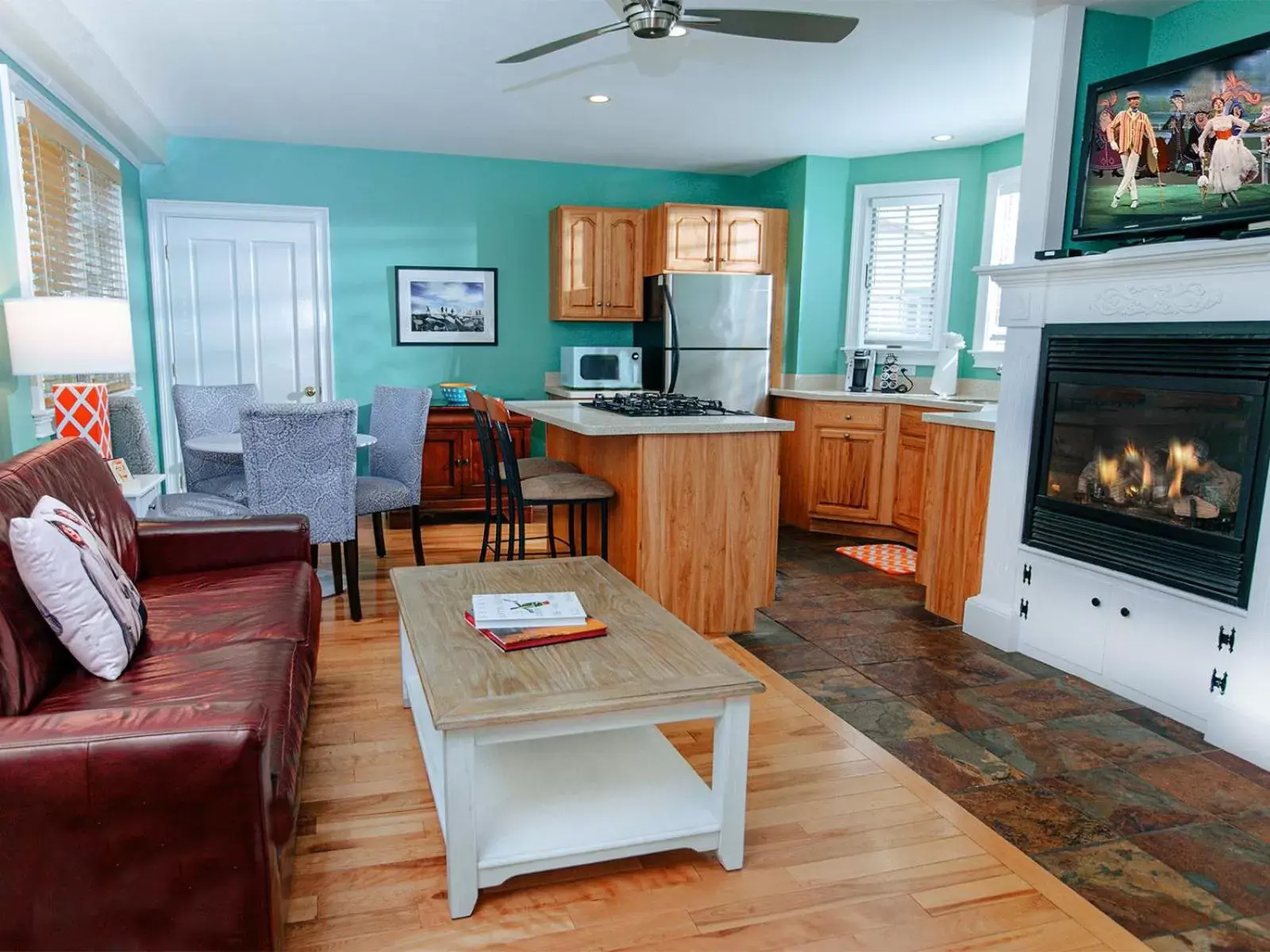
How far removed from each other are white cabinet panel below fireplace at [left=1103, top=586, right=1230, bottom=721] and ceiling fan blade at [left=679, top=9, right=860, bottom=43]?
205 cm

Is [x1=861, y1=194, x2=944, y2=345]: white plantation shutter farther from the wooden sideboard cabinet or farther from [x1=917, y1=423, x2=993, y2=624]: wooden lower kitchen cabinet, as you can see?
the wooden sideboard cabinet

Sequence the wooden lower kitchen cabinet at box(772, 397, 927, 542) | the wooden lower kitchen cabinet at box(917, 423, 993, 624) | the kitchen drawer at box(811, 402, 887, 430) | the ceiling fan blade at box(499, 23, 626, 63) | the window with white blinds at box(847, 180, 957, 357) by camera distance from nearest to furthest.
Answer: the ceiling fan blade at box(499, 23, 626, 63)
the wooden lower kitchen cabinet at box(917, 423, 993, 624)
the wooden lower kitchen cabinet at box(772, 397, 927, 542)
the kitchen drawer at box(811, 402, 887, 430)
the window with white blinds at box(847, 180, 957, 357)

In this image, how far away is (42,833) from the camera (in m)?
1.36

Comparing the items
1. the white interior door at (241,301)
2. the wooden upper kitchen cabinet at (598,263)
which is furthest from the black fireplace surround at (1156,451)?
the white interior door at (241,301)

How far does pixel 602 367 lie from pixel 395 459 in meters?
1.91

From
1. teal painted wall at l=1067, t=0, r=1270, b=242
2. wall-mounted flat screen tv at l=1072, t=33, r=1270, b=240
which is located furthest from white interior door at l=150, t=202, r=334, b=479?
wall-mounted flat screen tv at l=1072, t=33, r=1270, b=240

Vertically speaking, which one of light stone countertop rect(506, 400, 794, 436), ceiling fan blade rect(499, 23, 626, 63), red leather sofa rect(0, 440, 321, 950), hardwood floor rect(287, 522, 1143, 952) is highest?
ceiling fan blade rect(499, 23, 626, 63)

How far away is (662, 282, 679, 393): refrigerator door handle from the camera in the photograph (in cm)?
558

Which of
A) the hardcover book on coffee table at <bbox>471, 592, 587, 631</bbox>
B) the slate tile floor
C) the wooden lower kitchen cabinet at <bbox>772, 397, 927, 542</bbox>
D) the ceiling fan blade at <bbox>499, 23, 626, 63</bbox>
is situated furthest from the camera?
the wooden lower kitchen cabinet at <bbox>772, 397, 927, 542</bbox>

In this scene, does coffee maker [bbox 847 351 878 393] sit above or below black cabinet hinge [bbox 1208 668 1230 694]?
above

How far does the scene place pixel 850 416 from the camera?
209 inches

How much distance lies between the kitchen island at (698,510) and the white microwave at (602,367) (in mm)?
2189

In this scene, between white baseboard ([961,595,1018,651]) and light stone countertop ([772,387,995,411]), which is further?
light stone countertop ([772,387,995,411])

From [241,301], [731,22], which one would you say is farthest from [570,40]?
[241,301]
